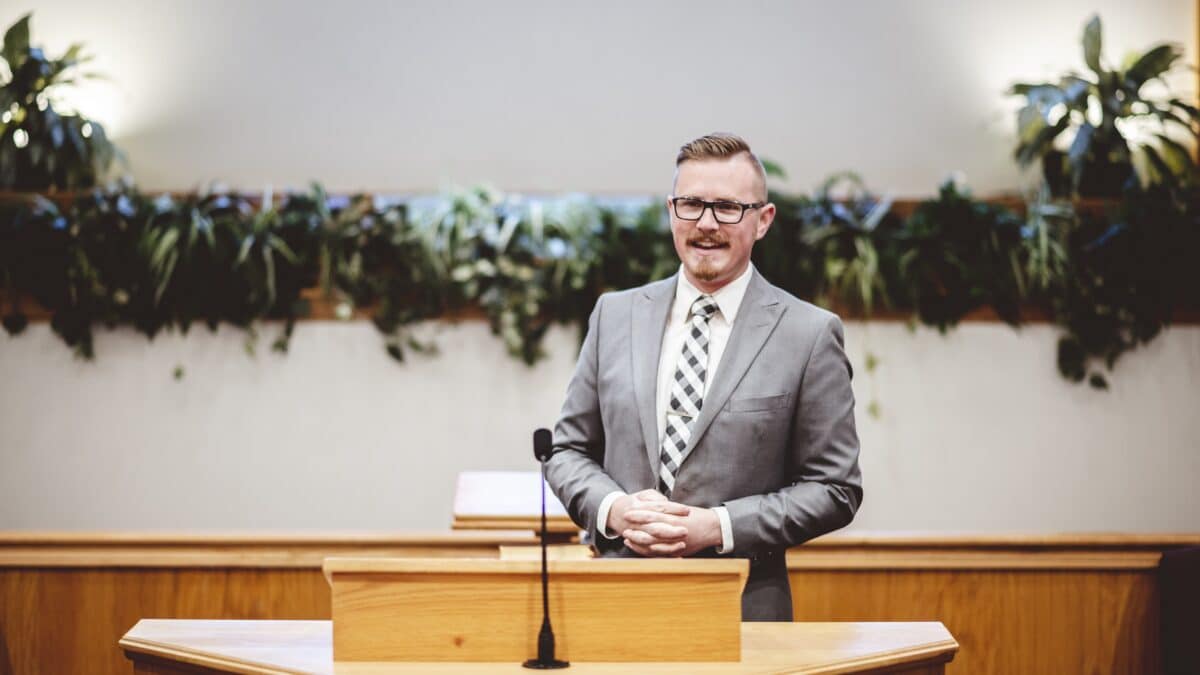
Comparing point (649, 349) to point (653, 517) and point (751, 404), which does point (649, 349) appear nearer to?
point (751, 404)

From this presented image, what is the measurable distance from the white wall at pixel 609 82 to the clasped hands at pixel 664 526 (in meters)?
2.56

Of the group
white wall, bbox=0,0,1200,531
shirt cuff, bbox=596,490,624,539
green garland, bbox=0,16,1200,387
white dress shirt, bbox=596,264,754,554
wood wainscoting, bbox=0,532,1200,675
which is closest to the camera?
shirt cuff, bbox=596,490,624,539

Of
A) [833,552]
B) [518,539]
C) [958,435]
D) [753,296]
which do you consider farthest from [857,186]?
[753,296]

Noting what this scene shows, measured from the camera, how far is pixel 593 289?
408 cm

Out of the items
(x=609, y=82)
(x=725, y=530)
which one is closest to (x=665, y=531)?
(x=725, y=530)

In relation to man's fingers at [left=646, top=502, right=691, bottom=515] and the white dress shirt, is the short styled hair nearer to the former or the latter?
the white dress shirt

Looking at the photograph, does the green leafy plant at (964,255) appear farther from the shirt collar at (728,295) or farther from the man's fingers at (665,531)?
the man's fingers at (665,531)

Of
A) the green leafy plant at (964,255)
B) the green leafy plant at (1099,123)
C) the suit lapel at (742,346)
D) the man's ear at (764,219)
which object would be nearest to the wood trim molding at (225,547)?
the suit lapel at (742,346)

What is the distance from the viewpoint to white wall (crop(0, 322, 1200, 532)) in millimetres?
4145

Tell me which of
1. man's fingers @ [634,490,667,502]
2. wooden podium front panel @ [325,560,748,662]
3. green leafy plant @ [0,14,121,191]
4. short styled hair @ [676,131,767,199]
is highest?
green leafy plant @ [0,14,121,191]

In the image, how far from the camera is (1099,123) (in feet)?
14.0

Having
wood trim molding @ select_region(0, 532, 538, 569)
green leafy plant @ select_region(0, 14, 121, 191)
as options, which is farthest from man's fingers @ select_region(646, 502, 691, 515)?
green leafy plant @ select_region(0, 14, 121, 191)

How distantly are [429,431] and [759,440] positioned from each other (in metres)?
2.18

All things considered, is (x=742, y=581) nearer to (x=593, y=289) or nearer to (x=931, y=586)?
(x=931, y=586)
